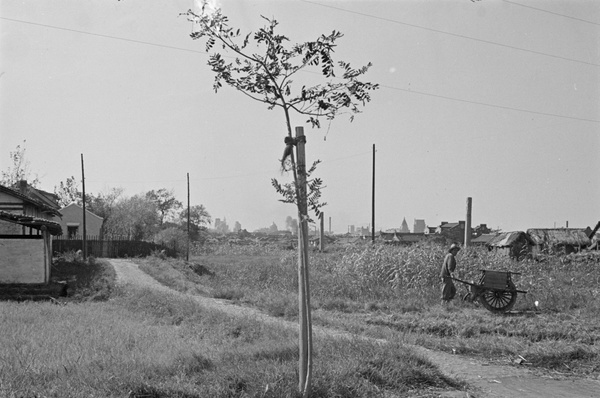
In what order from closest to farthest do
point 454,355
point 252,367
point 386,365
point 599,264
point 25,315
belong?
point 252,367, point 386,365, point 454,355, point 25,315, point 599,264

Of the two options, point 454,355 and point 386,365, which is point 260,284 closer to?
point 454,355

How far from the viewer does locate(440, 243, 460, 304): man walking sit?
15047 mm

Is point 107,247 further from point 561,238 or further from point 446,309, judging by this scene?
point 561,238

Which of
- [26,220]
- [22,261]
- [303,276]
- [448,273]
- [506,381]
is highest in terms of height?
[26,220]

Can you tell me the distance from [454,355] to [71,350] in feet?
20.0

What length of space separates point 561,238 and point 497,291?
3238 centimetres

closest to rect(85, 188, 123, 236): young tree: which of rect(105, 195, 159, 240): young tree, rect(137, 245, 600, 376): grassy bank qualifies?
rect(105, 195, 159, 240): young tree

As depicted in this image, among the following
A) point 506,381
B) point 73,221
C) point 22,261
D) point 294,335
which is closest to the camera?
point 506,381

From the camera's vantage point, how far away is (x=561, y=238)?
42812 millimetres

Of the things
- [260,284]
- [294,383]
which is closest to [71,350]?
[294,383]

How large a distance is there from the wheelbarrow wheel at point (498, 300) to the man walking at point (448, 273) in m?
1.07

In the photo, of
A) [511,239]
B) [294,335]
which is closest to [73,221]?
[511,239]

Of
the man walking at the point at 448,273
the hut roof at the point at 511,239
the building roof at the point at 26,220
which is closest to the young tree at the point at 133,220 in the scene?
the hut roof at the point at 511,239

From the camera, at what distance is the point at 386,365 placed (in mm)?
7047
